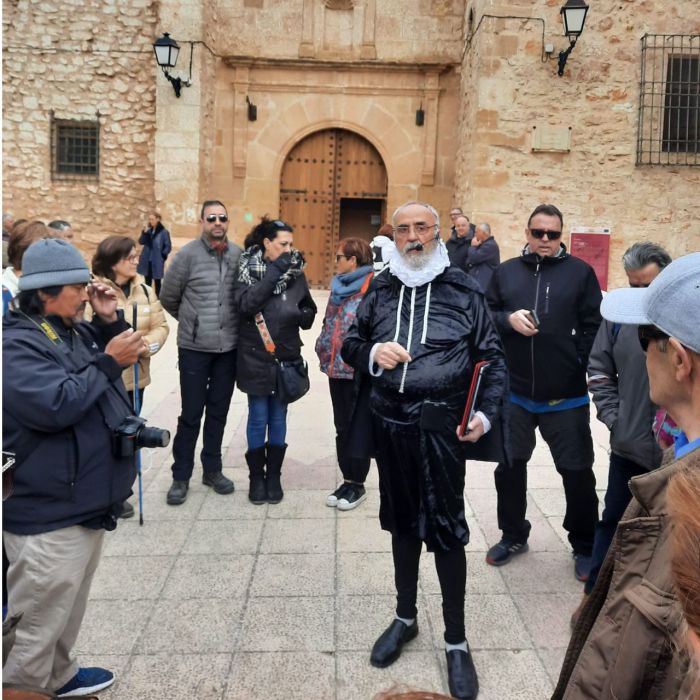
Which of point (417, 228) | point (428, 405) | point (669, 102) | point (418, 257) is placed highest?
point (669, 102)

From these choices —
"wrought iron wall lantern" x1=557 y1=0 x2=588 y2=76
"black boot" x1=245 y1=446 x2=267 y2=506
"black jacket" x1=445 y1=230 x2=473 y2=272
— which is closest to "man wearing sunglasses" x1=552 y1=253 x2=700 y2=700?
"black boot" x1=245 y1=446 x2=267 y2=506

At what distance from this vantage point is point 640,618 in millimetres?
1190

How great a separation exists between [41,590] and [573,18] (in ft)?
36.4

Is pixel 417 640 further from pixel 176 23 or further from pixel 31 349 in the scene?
pixel 176 23

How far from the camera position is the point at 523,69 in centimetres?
1135

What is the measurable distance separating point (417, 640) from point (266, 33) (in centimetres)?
1307

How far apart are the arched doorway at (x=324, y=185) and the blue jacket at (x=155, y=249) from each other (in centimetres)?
260

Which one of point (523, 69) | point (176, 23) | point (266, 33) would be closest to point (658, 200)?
point (523, 69)

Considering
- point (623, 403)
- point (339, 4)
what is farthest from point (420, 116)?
point (623, 403)

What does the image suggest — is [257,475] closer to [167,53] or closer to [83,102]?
[167,53]

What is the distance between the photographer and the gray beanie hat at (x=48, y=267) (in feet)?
7.98

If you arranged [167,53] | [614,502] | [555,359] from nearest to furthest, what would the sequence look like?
1. [614,502]
2. [555,359]
3. [167,53]

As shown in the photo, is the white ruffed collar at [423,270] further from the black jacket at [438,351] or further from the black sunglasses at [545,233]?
the black sunglasses at [545,233]

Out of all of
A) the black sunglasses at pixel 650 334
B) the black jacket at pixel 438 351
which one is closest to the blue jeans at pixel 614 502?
the black jacket at pixel 438 351
